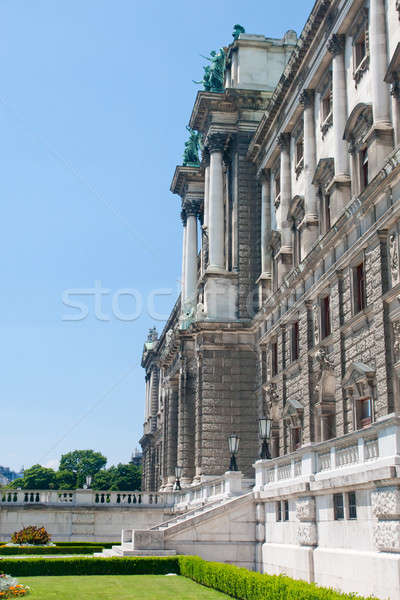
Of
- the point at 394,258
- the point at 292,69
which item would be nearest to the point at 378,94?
the point at 394,258

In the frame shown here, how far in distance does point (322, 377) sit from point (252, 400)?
557 inches

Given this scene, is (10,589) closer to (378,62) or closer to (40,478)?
(378,62)

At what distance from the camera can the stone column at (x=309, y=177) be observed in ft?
124

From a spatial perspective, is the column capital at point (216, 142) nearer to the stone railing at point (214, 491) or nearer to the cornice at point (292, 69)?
the cornice at point (292, 69)

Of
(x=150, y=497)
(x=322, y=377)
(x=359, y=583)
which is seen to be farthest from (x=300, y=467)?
(x=150, y=497)

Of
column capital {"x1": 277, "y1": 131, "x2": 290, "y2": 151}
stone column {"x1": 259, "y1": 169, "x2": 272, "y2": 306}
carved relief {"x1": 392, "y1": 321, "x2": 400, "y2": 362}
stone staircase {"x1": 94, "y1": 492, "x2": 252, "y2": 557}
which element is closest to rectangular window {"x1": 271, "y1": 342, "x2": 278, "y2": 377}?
stone column {"x1": 259, "y1": 169, "x2": 272, "y2": 306}

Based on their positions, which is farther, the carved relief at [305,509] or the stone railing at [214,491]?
the stone railing at [214,491]

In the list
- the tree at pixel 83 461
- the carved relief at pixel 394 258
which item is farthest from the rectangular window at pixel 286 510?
the tree at pixel 83 461

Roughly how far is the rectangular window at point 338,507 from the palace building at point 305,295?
39 millimetres

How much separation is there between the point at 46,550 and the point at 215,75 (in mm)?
35514

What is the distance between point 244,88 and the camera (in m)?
52.7

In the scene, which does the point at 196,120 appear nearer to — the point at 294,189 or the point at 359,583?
the point at 294,189

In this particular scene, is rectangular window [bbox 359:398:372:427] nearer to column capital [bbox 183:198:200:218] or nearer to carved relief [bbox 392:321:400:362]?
carved relief [bbox 392:321:400:362]

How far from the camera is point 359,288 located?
100 ft
